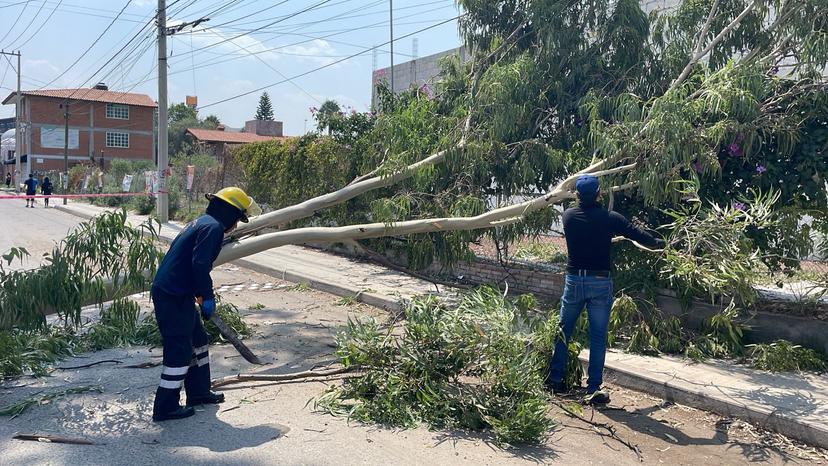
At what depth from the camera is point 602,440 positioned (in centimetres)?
480

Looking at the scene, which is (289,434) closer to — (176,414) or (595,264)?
(176,414)

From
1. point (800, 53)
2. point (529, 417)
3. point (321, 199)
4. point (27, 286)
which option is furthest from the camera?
point (321, 199)

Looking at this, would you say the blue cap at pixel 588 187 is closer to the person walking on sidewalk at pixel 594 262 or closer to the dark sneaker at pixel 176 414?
the person walking on sidewalk at pixel 594 262

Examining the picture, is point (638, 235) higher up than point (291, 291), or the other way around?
point (638, 235)

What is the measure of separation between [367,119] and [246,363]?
733 centimetres

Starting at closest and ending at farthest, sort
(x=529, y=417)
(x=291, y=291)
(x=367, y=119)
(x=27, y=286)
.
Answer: (x=529, y=417)
(x=27, y=286)
(x=291, y=291)
(x=367, y=119)

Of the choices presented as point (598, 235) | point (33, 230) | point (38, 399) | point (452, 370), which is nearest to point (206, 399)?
point (38, 399)

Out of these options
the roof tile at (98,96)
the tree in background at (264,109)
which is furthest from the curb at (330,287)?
the tree in background at (264,109)

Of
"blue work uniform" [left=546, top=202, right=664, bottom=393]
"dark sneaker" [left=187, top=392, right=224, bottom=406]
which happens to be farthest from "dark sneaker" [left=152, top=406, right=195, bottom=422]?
"blue work uniform" [left=546, top=202, right=664, bottom=393]

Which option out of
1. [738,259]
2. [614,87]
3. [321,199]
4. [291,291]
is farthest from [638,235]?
[291,291]

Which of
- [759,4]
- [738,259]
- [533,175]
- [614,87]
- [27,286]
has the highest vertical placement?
[759,4]

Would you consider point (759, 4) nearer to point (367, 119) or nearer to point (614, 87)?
point (614, 87)

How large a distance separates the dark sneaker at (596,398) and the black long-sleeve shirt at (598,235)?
100 cm

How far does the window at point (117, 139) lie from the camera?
2427 inches
